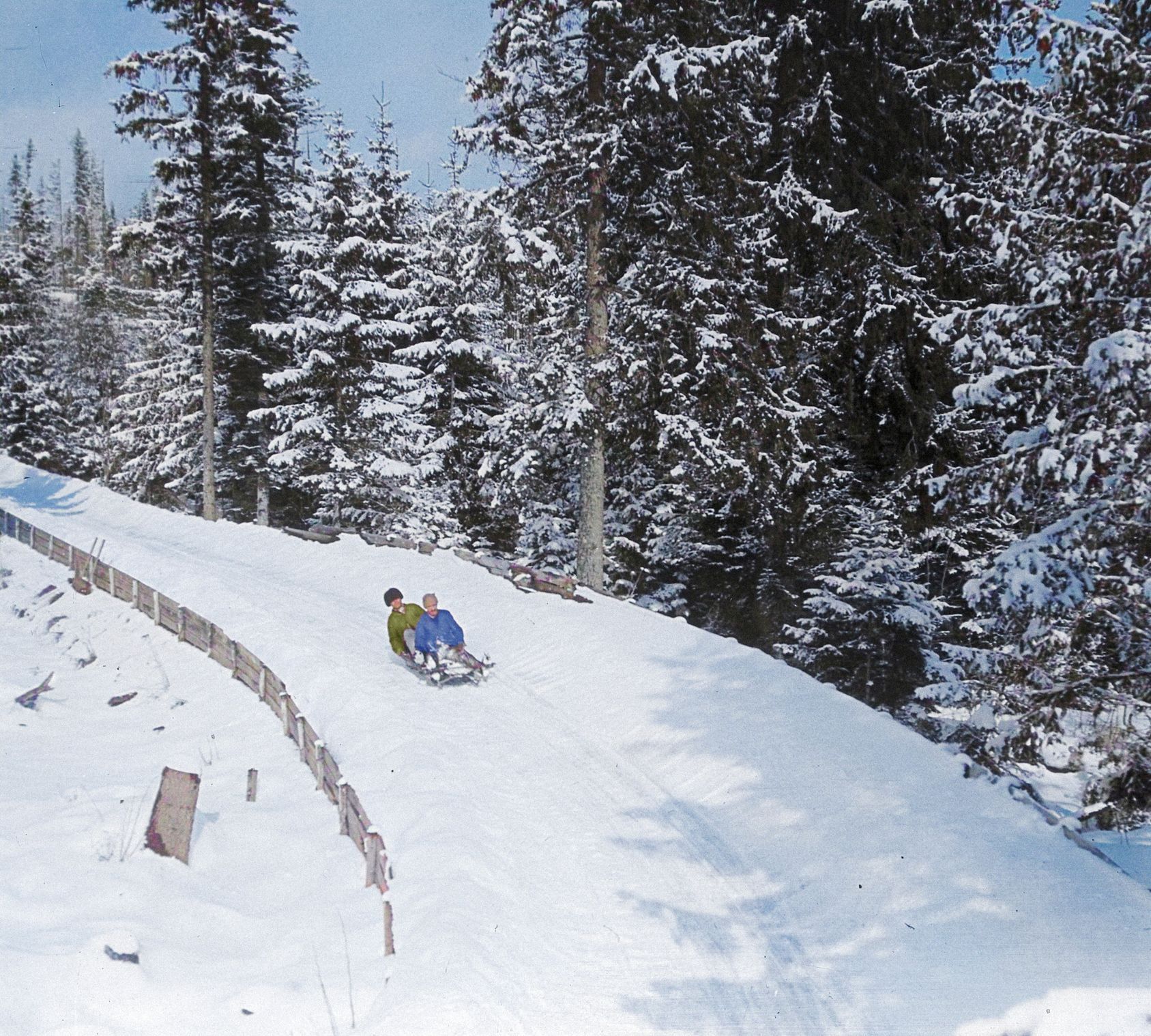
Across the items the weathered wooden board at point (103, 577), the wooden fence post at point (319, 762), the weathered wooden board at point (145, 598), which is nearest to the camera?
the wooden fence post at point (319, 762)

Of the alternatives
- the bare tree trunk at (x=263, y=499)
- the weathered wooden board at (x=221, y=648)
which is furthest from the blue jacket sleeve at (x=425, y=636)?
the bare tree trunk at (x=263, y=499)

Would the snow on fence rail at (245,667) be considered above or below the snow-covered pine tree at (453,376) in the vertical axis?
below

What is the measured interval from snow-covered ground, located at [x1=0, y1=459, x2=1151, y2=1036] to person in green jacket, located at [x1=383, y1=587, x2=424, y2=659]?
2.02 feet

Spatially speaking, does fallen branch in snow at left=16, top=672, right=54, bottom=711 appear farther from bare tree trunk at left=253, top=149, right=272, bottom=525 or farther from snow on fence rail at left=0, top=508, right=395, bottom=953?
bare tree trunk at left=253, top=149, right=272, bottom=525

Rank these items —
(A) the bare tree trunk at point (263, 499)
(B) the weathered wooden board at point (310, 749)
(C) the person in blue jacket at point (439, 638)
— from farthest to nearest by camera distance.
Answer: (A) the bare tree trunk at point (263, 499) → (C) the person in blue jacket at point (439, 638) → (B) the weathered wooden board at point (310, 749)

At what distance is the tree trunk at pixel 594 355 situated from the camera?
16.6 metres

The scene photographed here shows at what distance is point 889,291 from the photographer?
51.3 feet

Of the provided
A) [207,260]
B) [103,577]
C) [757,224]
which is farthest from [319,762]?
[207,260]

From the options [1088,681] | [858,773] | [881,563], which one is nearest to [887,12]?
[881,563]

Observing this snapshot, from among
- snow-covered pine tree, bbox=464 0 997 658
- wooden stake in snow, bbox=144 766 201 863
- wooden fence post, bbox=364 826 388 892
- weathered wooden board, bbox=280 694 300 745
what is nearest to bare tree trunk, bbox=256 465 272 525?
snow-covered pine tree, bbox=464 0 997 658

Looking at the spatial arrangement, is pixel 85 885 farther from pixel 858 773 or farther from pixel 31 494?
pixel 31 494

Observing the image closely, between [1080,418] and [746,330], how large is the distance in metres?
7.94

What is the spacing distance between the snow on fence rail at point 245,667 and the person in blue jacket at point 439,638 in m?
2.21

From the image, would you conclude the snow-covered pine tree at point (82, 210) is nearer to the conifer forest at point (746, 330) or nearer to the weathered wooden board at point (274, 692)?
the conifer forest at point (746, 330)
